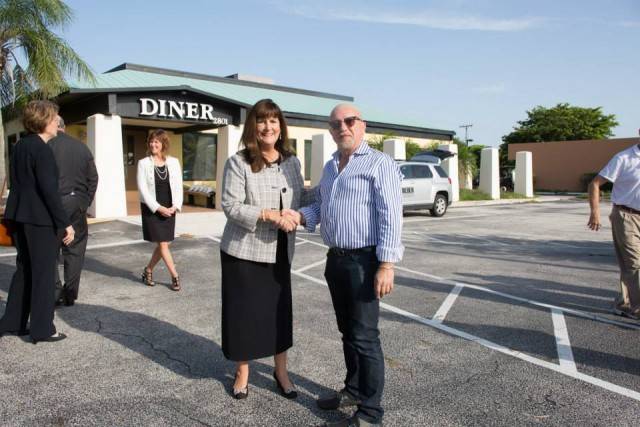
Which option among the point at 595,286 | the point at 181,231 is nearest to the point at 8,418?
the point at 595,286

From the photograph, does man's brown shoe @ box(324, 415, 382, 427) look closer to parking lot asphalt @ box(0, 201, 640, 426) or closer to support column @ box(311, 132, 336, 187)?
parking lot asphalt @ box(0, 201, 640, 426)

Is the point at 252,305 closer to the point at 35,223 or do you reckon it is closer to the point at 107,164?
the point at 35,223

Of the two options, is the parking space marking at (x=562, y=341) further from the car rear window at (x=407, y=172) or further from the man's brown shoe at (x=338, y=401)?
the car rear window at (x=407, y=172)

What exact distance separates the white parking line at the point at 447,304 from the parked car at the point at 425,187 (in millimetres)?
9581

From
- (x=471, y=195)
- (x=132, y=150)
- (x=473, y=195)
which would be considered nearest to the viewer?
(x=132, y=150)

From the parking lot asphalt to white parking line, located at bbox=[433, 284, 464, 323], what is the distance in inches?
0.8

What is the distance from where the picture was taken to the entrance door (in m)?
19.3

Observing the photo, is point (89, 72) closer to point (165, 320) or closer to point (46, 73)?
point (46, 73)

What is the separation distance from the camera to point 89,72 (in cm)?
1439

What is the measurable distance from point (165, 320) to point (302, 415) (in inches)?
90.4

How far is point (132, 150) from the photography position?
19562 mm

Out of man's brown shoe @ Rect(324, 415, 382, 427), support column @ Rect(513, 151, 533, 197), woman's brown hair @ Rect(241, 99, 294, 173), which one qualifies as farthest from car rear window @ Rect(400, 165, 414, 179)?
support column @ Rect(513, 151, 533, 197)

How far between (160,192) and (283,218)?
11.2 ft

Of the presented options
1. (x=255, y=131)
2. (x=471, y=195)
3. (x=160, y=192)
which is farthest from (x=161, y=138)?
(x=471, y=195)
